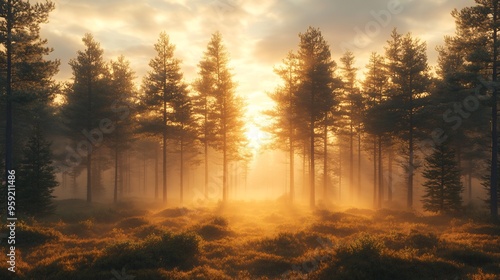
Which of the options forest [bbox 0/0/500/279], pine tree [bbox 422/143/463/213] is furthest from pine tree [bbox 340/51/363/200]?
pine tree [bbox 422/143/463/213]

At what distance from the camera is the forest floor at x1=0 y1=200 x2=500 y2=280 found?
9.96 meters

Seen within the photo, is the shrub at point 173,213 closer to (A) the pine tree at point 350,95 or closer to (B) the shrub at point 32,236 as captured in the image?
(B) the shrub at point 32,236

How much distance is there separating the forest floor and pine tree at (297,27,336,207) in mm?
12806

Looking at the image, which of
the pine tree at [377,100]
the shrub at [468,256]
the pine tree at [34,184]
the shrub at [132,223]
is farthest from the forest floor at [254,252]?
the pine tree at [377,100]

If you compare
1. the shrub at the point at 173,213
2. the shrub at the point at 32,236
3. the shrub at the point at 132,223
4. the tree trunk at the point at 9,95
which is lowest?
the shrub at the point at 173,213

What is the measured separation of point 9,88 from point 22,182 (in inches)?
251

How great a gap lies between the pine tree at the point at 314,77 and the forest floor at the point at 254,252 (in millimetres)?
12806

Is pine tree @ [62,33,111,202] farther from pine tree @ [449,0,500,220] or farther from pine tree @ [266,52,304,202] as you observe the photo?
pine tree @ [449,0,500,220]

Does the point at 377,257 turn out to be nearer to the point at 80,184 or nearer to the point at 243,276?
the point at 243,276

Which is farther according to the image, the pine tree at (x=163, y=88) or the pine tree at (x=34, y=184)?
the pine tree at (x=163, y=88)

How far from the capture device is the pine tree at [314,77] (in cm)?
2836

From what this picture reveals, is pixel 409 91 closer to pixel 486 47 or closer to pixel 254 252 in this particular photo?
pixel 486 47

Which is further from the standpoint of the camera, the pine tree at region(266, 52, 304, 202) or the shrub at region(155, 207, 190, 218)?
the pine tree at region(266, 52, 304, 202)

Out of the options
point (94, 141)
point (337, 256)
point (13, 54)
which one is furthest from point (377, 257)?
point (94, 141)
